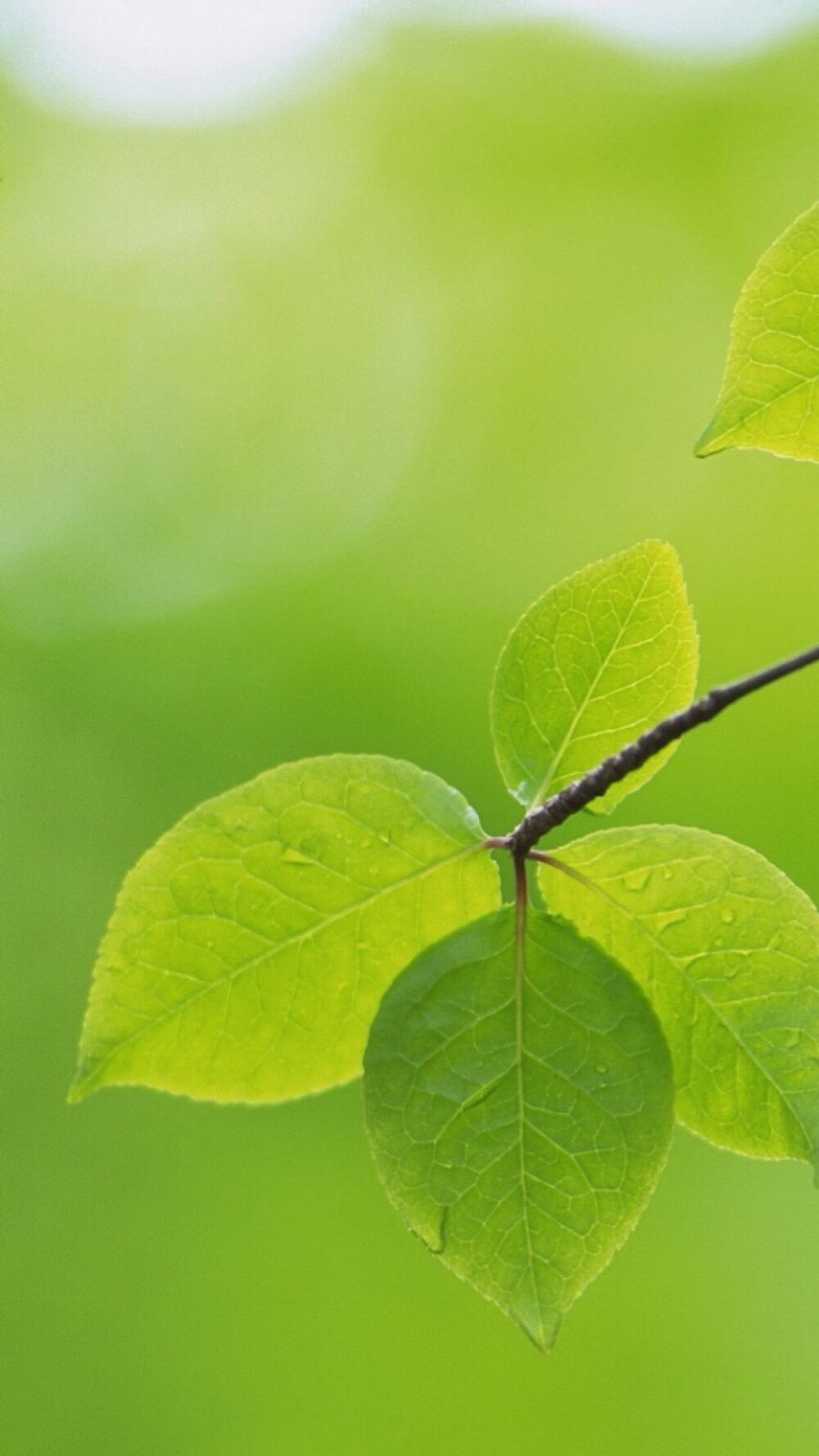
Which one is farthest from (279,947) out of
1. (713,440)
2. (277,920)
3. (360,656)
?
(360,656)

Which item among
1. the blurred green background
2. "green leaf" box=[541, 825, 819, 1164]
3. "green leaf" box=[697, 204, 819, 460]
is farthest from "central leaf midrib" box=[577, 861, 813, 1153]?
the blurred green background

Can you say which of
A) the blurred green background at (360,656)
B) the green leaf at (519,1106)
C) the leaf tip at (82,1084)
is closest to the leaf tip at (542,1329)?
the green leaf at (519,1106)

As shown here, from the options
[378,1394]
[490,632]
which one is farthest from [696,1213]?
[490,632]

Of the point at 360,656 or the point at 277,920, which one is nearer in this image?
the point at 277,920

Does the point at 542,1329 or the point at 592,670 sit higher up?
the point at 592,670

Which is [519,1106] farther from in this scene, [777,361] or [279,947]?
[777,361]
